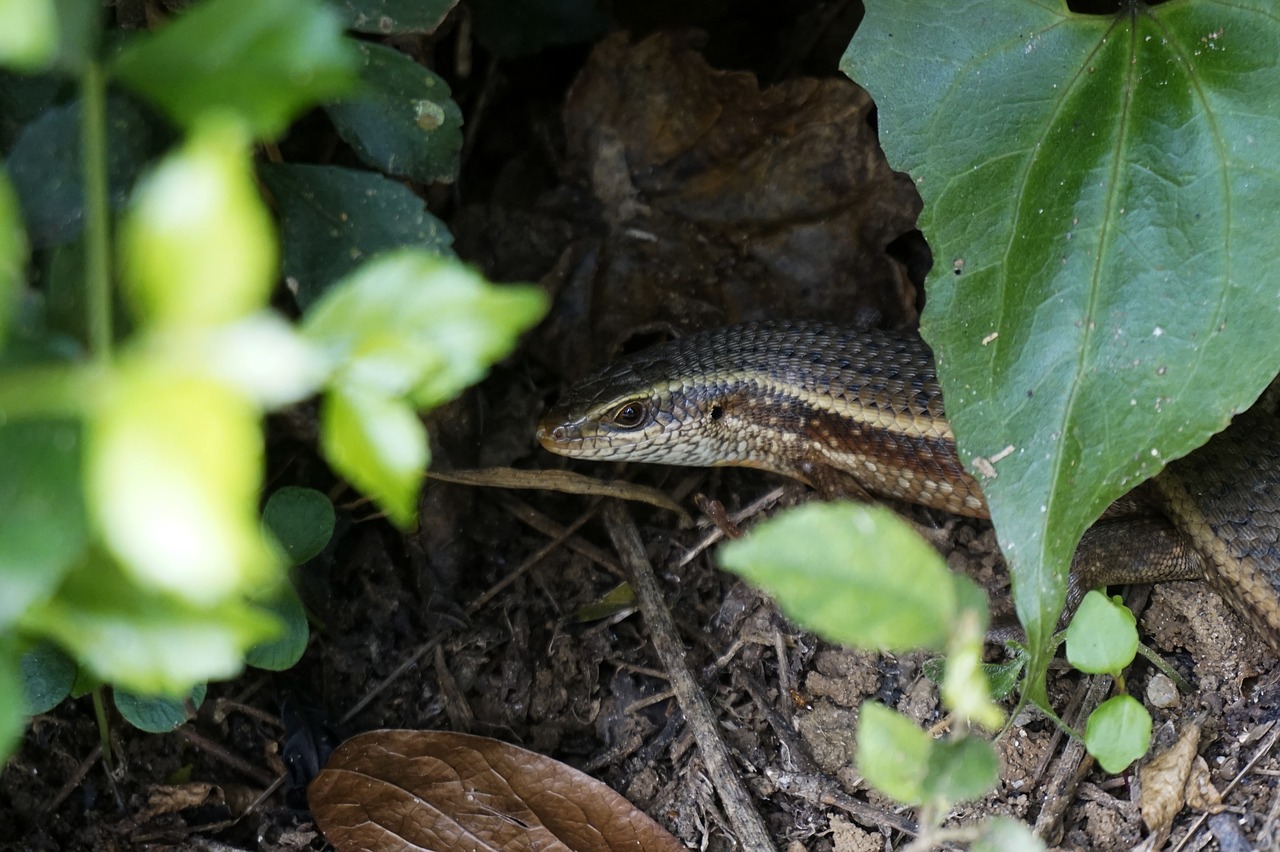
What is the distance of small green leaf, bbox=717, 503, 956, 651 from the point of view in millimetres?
1279

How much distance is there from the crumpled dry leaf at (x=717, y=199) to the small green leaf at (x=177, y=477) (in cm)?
253

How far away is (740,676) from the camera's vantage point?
2893 millimetres

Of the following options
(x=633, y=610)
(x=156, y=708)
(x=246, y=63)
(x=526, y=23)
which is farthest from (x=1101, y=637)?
(x=526, y=23)

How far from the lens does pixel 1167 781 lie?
8.20 feet

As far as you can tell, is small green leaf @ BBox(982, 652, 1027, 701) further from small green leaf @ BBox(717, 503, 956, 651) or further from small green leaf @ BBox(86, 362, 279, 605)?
small green leaf @ BBox(86, 362, 279, 605)

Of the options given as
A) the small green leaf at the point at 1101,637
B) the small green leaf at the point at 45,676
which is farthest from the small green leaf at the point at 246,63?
the small green leaf at the point at 1101,637

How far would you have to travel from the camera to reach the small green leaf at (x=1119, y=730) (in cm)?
213

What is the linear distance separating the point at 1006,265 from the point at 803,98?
4.37 ft

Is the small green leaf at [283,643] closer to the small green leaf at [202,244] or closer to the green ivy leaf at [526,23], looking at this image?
the small green leaf at [202,244]

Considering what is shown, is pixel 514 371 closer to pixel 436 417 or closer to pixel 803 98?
pixel 436 417

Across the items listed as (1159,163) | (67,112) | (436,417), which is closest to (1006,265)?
(1159,163)

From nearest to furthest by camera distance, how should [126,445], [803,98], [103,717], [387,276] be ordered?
[126,445]
[387,276]
[103,717]
[803,98]

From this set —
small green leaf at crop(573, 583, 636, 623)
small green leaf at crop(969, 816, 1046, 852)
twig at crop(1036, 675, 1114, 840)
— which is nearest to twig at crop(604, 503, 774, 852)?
small green leaf at crop(573, 583, 636, 623)

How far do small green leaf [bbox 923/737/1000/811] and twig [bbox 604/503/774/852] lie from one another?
1.17 metres
